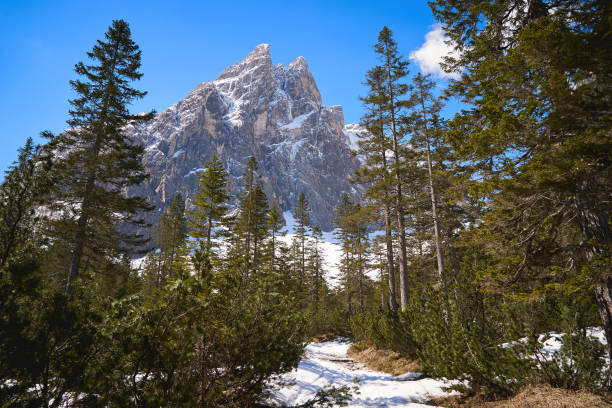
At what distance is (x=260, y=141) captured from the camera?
15575cm

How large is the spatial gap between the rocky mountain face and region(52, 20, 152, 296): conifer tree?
115152 mm

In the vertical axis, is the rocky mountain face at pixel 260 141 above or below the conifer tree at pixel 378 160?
above

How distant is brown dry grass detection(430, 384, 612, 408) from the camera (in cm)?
327

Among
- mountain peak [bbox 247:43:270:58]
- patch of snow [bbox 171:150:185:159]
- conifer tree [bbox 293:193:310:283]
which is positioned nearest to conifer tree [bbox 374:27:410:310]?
conifer tree [bbox 293:193:310:283]

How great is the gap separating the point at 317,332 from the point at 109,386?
83.3ft

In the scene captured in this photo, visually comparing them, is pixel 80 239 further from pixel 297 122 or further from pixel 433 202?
pixel 297 122

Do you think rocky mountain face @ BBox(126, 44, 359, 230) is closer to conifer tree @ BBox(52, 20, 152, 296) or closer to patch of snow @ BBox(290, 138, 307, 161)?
patch of snow @ BBox(290, 138, 307, 161)

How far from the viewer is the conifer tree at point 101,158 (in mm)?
11398

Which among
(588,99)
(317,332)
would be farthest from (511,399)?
(317,332)

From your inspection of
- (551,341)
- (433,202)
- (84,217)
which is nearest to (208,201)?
(84,217)

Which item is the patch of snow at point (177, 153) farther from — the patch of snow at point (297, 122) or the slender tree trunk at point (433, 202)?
the slender tree trunk at point (433, 202)

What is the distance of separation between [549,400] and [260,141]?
522ft

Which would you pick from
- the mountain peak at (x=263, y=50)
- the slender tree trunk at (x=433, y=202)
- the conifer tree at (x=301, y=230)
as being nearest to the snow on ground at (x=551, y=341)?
the slender tree trunk at (x=433, y=202)

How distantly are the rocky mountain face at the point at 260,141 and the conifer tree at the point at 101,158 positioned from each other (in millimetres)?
115152
